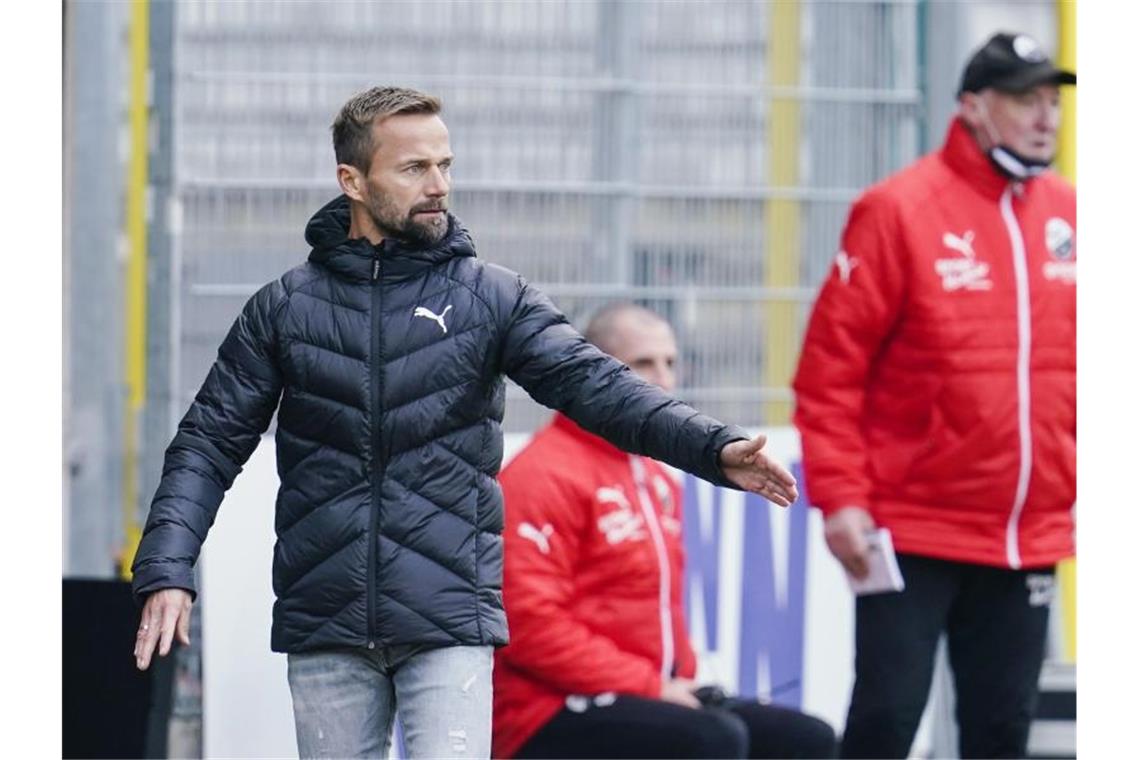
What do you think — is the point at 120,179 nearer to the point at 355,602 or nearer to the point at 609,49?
the point at 609,49

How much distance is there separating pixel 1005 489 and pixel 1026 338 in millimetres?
359

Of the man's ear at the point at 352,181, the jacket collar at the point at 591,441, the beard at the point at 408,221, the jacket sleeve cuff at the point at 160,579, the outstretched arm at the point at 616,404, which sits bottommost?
the jacket sleeve cuff at the point at 160,579

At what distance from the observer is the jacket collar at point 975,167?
221 inches

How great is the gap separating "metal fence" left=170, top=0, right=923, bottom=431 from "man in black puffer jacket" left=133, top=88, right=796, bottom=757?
6.80ft

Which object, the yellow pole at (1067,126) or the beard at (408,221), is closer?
the beard at (408,221)

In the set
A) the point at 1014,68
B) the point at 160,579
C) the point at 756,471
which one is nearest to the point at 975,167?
the point at 1014,68

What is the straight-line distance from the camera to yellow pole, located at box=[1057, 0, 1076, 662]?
7.16m

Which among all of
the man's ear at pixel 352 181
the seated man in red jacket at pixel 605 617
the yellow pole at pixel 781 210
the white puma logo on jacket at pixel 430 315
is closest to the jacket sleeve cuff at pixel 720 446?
the white puma logo on jacket at pixel 430 315

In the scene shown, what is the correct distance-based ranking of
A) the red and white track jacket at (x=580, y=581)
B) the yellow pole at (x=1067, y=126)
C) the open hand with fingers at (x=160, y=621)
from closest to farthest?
1. the open hand with fingers at (x=160, y=621)
2. the red and white track jacket at (x=580, y=581)
3. the yellow pole at (x=1067, y=126)

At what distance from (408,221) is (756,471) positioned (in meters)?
0.79

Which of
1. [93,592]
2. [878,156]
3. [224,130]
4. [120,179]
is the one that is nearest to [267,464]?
[93,592]

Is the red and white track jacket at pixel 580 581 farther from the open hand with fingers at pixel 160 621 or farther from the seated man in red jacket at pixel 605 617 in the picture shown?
the open hand with fingers at pixel 160 621

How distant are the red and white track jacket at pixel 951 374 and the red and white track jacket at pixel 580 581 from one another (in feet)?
1.44

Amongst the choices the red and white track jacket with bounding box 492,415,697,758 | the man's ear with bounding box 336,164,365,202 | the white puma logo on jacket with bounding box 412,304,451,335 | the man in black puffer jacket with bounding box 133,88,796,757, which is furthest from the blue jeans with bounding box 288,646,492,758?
the red and white track jacket with bounding box 492,415,697,758
